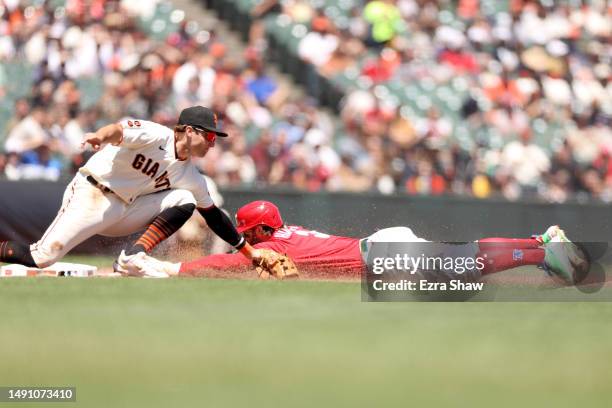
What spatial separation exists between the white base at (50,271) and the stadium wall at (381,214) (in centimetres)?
303

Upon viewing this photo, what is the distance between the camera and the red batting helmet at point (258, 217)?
10469mm

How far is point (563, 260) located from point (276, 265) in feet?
7.75

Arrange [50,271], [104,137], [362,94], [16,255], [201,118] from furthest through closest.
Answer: [362,94] < [50,271] < [16,255] < [201,118] < [104,137]

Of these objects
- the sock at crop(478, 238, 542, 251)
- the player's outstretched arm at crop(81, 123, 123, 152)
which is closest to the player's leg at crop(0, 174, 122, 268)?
the player's outstretched arm at crop(81, 123, 123, 152)

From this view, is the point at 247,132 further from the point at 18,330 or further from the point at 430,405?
the point at 430,405

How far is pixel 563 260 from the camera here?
9.23 m

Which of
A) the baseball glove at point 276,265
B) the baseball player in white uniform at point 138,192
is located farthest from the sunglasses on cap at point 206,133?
the baseball glove at point 276,265

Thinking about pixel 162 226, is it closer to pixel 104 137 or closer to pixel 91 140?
pixel 104 137

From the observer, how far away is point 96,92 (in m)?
15.8

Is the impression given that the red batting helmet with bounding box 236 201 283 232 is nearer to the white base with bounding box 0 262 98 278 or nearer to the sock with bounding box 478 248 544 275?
the white base with bounding box 0 262 98 278

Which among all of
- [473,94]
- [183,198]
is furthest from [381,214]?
[473,94]

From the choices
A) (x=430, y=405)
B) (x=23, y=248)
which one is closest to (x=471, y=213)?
(x=23, y=248)

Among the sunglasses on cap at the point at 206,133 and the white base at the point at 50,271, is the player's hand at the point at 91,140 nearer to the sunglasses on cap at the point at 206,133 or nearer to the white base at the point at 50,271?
the sunglasses on cap at the point at 206,133

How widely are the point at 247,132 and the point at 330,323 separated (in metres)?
9.45
